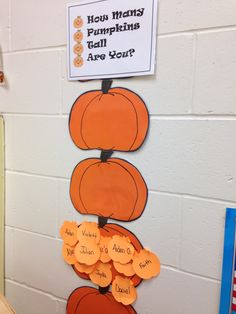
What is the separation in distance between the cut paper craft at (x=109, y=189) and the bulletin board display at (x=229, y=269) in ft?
0.81

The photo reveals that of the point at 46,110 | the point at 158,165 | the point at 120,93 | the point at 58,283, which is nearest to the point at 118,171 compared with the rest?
the point at 158,165

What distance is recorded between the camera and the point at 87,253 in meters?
1.02

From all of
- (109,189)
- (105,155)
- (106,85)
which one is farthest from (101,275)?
(106,85)

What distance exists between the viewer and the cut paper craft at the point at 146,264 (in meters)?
0.92

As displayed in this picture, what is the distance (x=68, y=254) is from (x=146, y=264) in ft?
0.97

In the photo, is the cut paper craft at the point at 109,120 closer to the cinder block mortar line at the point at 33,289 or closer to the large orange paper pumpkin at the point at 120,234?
the large orange paper pumpkin at the point at 120,234

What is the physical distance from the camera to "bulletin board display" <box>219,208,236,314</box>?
2.66 ft

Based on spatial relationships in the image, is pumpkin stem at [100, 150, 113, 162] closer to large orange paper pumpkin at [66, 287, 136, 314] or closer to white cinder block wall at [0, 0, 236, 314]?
white cinder block wall at [0, 0, 236, 314]

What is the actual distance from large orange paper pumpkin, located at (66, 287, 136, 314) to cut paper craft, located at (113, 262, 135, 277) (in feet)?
0.35

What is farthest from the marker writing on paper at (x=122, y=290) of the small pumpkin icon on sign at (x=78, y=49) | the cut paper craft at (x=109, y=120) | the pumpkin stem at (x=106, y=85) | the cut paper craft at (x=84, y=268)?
the small pumpkin icon on sign at (x=78, y=49)

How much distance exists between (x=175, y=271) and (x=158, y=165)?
0.31m

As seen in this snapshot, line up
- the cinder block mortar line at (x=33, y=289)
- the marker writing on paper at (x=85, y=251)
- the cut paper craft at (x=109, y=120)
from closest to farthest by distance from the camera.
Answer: the cut paper craft at (x=109, y=120) → the marker writing on paper at (x=85, y=251) → the cinder block mortar line at (x=33, y=289)

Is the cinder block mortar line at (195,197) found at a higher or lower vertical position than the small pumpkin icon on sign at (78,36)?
lower

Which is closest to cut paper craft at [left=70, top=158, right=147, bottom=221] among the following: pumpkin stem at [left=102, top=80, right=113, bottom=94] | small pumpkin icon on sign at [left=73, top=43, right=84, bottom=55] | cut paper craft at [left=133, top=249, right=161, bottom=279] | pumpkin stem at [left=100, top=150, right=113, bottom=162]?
pumpkin stem at [left=100, top=150, right=113, bottom=162]
